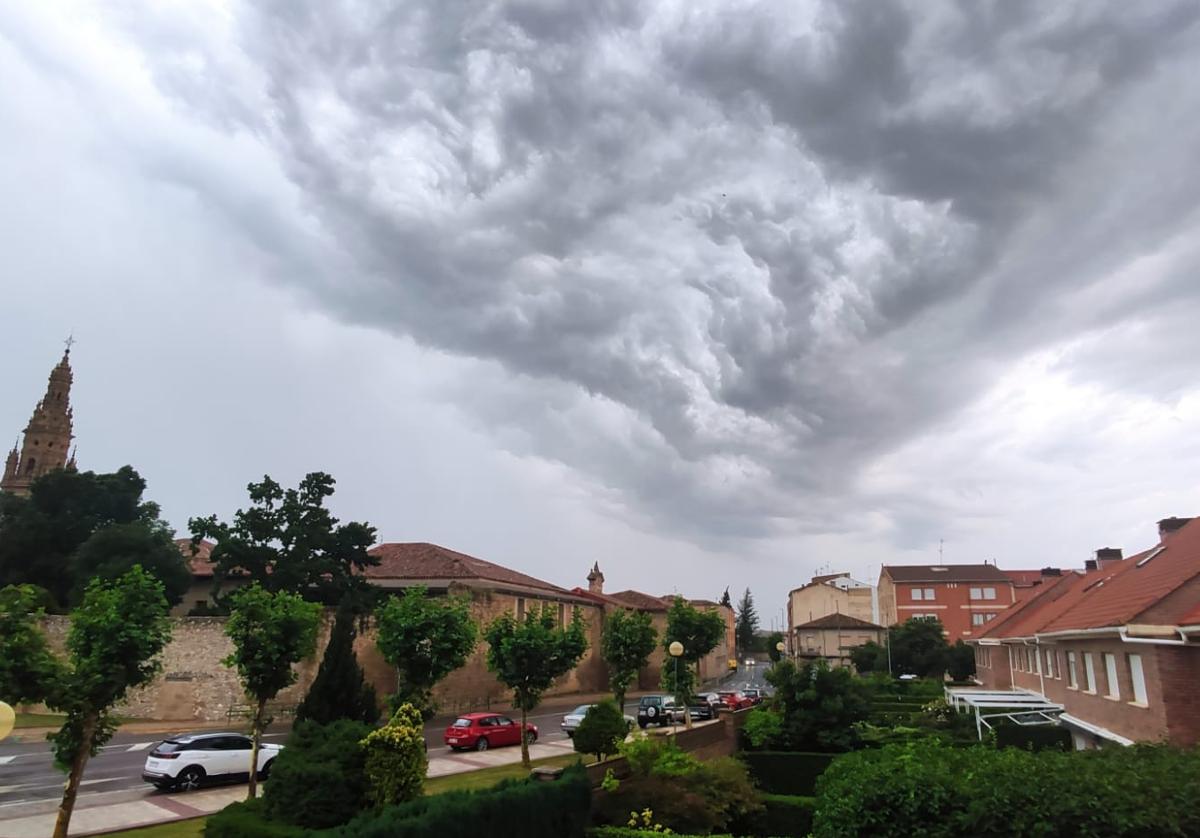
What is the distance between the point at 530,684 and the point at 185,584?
30006mm

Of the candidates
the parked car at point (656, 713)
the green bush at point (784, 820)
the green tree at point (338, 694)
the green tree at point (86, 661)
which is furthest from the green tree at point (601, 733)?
the parked car at point (656, 713)

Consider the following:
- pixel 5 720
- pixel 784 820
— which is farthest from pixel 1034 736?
pixel 5 720

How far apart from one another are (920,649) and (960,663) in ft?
9.56

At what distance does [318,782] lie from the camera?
1139cm

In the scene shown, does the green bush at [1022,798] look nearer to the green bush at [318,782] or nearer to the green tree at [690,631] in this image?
the green bush at [318,782]

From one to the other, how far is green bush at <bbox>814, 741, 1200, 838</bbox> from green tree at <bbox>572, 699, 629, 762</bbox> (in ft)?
33.3

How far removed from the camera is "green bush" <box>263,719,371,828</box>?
11.2m

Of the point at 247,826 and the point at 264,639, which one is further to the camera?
the point at 264,639

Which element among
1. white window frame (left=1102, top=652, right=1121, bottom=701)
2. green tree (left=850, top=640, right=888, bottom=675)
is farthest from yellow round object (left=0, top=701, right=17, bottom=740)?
green tree (left=850, top=640, right=888, bottom=675)

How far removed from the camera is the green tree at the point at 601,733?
19422 millimetres

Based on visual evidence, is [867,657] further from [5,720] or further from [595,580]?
[5,720]

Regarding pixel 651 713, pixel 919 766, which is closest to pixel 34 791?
pixel 919 766

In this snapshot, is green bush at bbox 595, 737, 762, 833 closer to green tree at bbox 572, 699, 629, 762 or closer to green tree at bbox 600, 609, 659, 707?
green tree at bbox 572, 699, 629, 762

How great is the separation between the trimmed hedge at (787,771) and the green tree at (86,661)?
1516 centimetres
